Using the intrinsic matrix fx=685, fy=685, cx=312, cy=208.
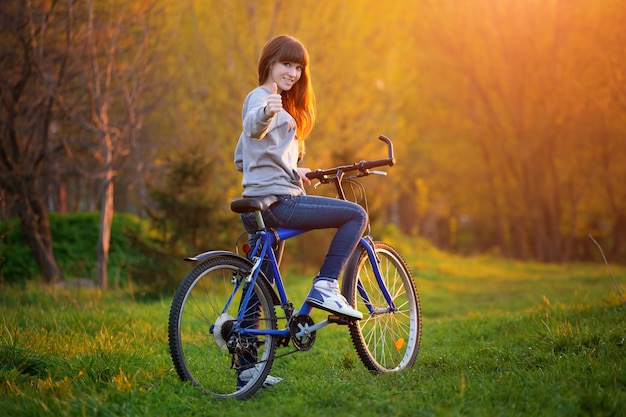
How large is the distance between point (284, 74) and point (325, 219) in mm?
904

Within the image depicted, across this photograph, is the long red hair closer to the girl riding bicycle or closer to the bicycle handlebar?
the girl riding bicycle

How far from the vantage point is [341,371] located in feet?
14.9

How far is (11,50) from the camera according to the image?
8945 mm

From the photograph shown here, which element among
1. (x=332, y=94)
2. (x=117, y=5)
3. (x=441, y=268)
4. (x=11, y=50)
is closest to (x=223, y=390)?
(x=11, y=50)

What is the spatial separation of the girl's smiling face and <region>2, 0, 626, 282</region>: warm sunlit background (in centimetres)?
520

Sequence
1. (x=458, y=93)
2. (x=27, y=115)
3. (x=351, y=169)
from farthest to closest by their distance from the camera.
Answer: (x=458, y=93), (x=27, y=115), (x=351, y=169)

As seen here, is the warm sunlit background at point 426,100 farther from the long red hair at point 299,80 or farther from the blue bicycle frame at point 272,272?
the blue bicycle frame at point 272,272

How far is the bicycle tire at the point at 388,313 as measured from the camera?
14.5ft

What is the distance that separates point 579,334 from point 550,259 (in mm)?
17477

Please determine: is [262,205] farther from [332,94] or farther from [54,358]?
[332,94]

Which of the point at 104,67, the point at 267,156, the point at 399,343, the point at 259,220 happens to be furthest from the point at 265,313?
the point at 104,67

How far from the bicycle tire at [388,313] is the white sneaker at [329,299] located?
0.24 metres

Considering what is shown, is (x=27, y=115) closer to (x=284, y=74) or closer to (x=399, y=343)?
(x=284, y=74)

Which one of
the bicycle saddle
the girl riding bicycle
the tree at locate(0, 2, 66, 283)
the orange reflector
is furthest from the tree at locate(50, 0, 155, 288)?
the bicycle saddle
